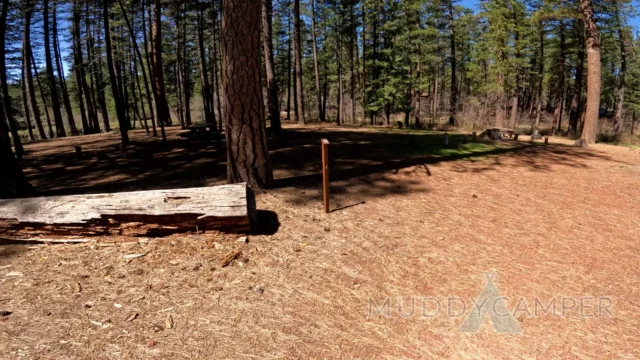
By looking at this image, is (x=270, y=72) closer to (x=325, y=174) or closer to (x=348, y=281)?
(x=325, y=174)

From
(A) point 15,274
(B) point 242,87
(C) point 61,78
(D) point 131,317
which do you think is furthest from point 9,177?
(C) point 61,78

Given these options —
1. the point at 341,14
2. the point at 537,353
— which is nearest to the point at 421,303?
the point at 537,353

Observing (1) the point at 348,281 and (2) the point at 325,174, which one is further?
(2) the point at 325,174

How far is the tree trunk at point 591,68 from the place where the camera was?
12812 mm

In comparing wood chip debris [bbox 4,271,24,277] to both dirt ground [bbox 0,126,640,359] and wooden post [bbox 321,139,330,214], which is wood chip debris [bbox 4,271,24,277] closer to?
dirt ground [bbox 0,126,640,359]

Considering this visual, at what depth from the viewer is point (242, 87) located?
498 cm

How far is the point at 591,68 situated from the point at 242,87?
14.2m

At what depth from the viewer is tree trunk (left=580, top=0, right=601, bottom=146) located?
42.0ft

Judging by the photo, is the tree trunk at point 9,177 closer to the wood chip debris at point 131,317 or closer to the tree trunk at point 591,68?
the wood chip debris at point 131,317

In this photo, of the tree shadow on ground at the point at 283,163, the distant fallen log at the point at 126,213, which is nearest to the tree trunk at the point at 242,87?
the tree shadow on ground at the point at 283,163

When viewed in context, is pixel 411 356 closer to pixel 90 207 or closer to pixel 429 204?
pixel 429 204

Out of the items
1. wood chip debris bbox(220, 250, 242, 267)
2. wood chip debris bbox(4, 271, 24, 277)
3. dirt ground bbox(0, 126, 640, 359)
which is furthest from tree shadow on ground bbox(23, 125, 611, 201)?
wood chip debris bbox(4, 271, 24, 277)

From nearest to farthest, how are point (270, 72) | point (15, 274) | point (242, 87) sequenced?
point (15, 274), point (242, 87), point (270, 72)

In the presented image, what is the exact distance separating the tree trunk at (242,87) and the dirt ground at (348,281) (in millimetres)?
631
